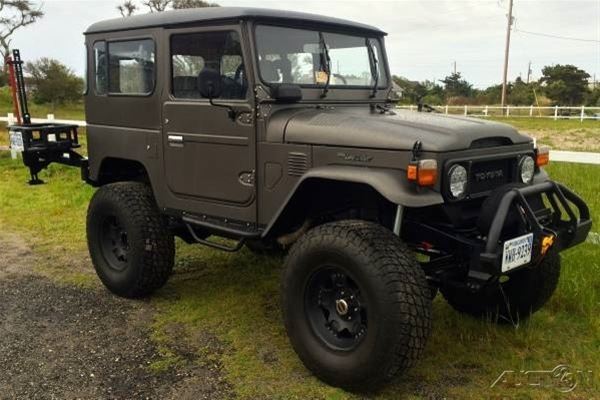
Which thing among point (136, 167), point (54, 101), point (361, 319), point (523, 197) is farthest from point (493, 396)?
point (54, 101)

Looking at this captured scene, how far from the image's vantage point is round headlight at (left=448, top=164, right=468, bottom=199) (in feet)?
10.7

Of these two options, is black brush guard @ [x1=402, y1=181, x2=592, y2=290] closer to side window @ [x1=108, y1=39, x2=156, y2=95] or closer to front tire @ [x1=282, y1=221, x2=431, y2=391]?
front tire @ [x1=282, y1=221, x2=431, y2=391]

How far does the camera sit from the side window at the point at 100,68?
4.94 meters

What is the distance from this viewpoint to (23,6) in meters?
33.6

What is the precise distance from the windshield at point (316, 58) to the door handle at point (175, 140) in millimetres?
857

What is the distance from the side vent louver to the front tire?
17.2 inches

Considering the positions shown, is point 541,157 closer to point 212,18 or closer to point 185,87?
point 212,18

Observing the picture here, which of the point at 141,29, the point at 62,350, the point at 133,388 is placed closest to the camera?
the point at 133,388

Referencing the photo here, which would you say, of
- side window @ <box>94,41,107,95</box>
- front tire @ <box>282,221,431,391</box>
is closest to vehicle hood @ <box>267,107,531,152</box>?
front tire @ <box>282,221,431,391</box>

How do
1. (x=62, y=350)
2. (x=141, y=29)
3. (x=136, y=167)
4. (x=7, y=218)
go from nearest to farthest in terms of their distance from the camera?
1. (x=62, y=350)
2. (x=141, y=29)
3. (x=136, y=167)
4. (x=7, y=218)

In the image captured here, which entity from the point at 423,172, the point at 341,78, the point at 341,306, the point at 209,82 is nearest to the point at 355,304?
the point at 341,306

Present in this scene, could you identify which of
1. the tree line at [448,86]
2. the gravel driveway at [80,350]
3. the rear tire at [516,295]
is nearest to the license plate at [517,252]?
the rear tire at [516,295]

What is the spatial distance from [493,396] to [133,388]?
6.60ft

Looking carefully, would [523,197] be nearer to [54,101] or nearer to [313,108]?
[313,108]
